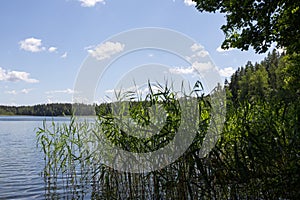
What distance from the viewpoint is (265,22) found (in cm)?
796

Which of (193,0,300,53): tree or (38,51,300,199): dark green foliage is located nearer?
(38,51,300,199): dark green foliage

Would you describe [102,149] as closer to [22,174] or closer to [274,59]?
[22,174]

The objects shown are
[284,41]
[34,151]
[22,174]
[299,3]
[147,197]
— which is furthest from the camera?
[34,151]

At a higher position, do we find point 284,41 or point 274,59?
point 274,59

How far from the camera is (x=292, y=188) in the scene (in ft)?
11.9

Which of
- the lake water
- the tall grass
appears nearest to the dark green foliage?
the tall grass

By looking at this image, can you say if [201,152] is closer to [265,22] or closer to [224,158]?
[224,158]

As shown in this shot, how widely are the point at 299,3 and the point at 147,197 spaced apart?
5.67 metres

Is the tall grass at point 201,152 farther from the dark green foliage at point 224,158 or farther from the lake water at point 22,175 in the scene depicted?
the lake water at point 22,175

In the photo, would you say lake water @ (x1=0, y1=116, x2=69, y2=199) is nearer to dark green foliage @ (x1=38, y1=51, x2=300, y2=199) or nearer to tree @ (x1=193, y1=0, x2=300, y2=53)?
dark green foliage @ (x1=38, y1=51, x2=300, y2=199)

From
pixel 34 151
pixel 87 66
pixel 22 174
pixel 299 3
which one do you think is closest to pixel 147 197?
pixel 87 66

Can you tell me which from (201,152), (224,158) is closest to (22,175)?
(201,152)

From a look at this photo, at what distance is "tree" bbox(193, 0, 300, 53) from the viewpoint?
7.82 metres

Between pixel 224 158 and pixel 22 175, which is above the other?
pixel 224 158
